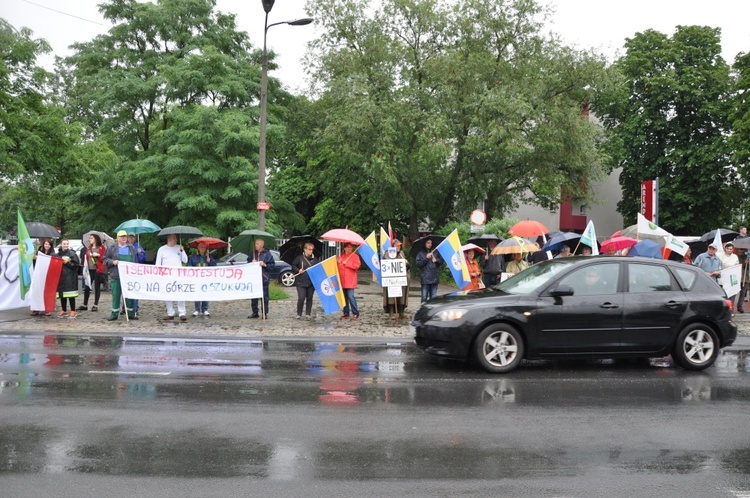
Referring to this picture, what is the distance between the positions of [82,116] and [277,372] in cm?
3434

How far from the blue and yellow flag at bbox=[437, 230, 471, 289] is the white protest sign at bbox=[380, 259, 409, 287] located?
87 cm

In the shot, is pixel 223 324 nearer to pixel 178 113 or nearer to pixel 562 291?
pixel 562 291

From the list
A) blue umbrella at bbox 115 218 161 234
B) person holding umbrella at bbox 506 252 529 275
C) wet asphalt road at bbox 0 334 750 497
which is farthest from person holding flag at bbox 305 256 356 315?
wet asphalt road at bbox 0 334 750 497

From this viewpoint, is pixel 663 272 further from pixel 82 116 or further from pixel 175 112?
pixel 82 116

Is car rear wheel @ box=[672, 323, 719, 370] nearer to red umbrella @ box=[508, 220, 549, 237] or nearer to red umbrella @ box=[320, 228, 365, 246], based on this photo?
red umbrella @ box=[508, 220, 549, 237]

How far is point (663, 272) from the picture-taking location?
9.21 metres

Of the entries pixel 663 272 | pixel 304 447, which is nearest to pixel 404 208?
pixel 663 272

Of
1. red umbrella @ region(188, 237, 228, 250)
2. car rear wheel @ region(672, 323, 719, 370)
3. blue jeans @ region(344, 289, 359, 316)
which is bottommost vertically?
car rear wheel @ region(672, 323, 719, 370)

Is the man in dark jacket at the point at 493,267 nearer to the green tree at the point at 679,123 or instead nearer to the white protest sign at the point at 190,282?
the white protest sign at the point at 190,282

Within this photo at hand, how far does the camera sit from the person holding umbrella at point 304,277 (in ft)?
47.3

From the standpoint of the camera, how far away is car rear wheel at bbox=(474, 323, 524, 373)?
8.59 metres

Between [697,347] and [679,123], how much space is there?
111ft

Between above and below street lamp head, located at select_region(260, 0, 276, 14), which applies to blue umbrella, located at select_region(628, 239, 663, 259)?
below

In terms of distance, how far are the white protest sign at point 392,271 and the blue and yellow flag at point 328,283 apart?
990 millimetres
